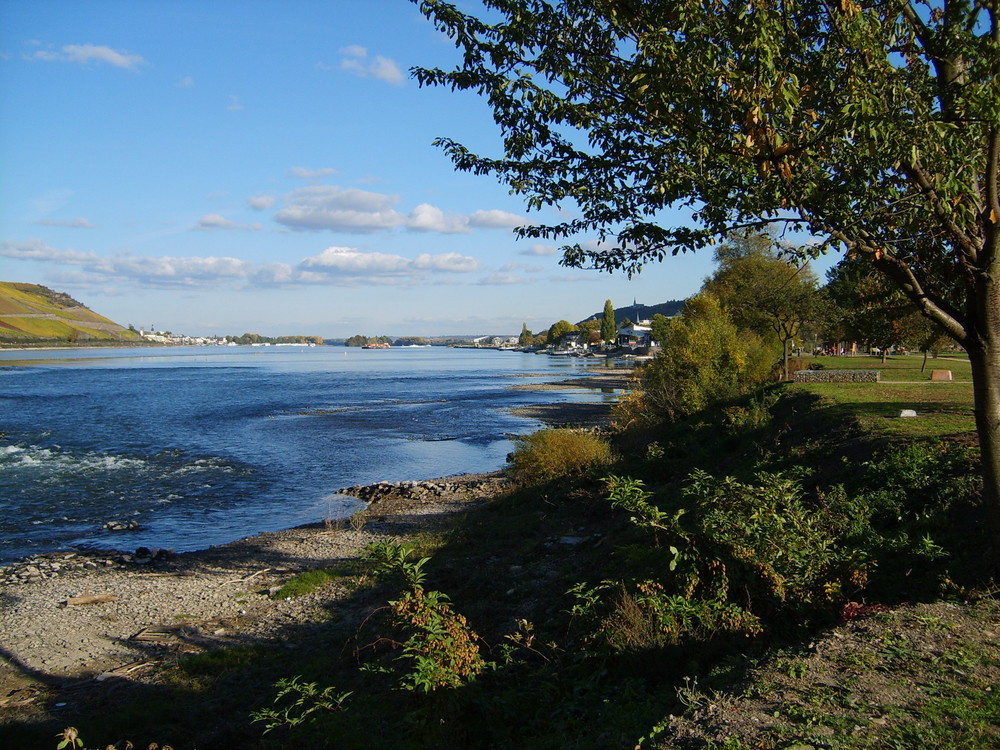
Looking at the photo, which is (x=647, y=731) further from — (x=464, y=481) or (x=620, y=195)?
(x=464, y=481)

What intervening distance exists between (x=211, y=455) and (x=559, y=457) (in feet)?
61.6

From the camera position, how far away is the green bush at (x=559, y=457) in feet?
61.5

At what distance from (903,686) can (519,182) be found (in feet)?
16.3

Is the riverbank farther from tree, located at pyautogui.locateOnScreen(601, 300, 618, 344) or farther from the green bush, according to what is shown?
tree, located at pyautogui.locateOnScreen(601, 300, 618, 344)

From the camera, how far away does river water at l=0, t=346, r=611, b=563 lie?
1960 cm

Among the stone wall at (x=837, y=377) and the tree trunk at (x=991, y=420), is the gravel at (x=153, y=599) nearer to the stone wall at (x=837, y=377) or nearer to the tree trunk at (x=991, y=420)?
the tree trunk at (x=991, y=420)

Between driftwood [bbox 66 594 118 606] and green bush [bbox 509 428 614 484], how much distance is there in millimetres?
10142

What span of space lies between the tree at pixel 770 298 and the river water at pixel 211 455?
13.4 m

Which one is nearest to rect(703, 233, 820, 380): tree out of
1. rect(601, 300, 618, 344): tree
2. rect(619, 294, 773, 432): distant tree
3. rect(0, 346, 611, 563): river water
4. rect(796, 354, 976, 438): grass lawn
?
rect(619, 294, 773, 432): distant tree

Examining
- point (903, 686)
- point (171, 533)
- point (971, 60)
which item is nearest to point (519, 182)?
point (971, 60)

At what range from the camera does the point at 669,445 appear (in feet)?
60.8

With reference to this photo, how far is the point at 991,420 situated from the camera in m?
6.04

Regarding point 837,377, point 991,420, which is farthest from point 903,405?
point 991,420

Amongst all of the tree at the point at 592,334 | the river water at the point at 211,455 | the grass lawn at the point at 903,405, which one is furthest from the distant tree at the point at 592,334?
the grass lawn at the point at 903,405
